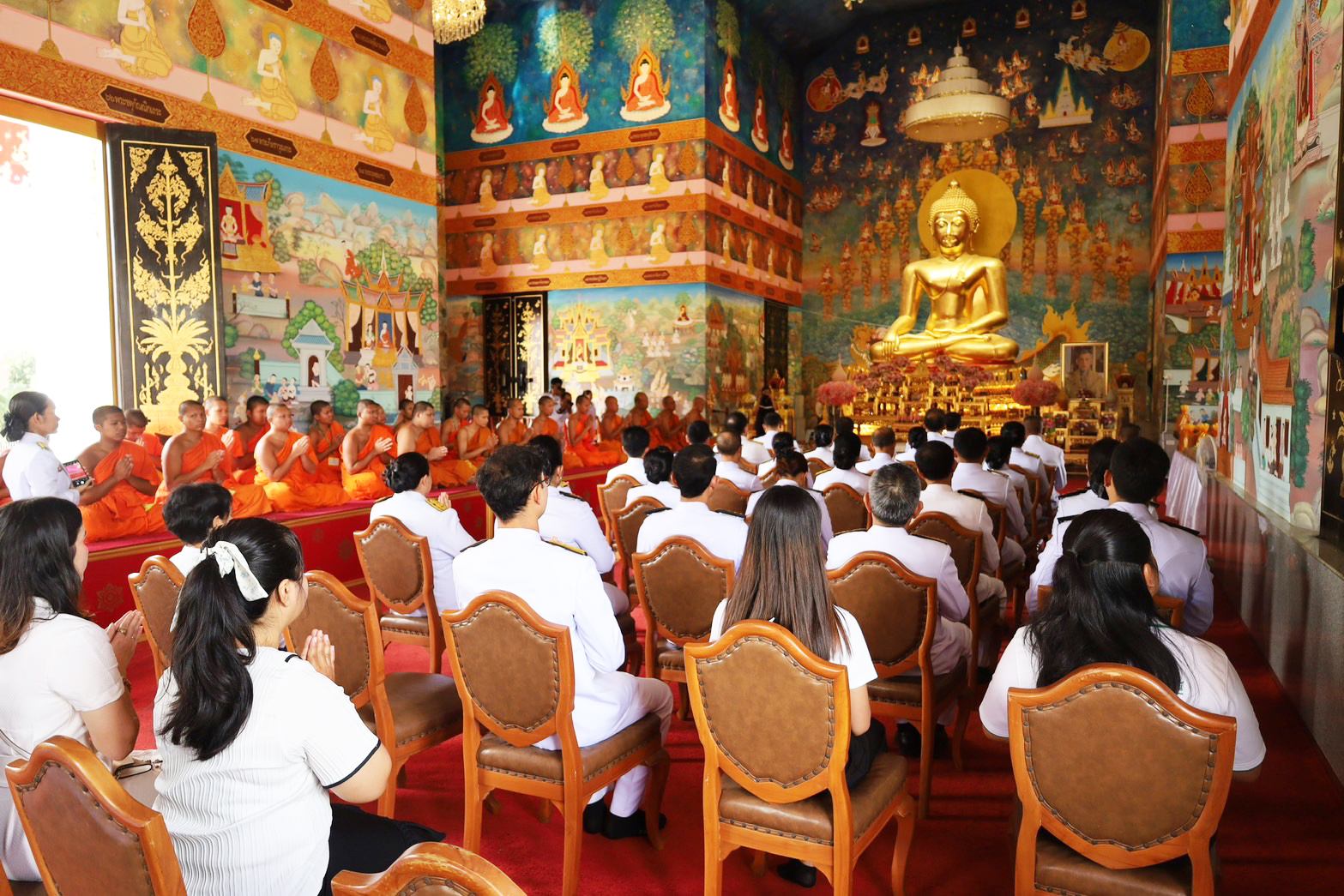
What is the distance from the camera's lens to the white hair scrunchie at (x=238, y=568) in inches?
66.9

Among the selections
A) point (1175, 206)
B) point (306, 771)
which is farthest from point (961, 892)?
point (1175, 206)

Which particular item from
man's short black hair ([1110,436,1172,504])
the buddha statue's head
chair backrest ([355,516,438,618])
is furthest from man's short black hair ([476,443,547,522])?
the buddha statue's head

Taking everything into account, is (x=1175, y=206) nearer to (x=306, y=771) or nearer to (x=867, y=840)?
(x=867, y=840)

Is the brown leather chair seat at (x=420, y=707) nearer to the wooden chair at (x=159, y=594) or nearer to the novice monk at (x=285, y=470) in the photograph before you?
the wooden chair at (x=159, y=594)

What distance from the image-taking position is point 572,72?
14.8m

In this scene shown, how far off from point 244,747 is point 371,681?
1.02m

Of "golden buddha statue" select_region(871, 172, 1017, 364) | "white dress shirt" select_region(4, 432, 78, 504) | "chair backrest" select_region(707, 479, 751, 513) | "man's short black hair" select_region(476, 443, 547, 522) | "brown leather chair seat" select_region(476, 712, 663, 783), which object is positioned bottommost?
"brown leather chair seat" select_region(476, 712, 663, 783)

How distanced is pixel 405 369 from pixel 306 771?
8.56m

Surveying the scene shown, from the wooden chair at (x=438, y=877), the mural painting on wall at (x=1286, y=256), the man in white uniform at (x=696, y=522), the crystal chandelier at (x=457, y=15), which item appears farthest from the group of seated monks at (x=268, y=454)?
the crystal chandelier at (x=457, y=15)

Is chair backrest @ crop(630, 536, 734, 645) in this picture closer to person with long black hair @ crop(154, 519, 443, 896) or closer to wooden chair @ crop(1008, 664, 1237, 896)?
wooden chair @ crop(1008, 664, 1237, 896)

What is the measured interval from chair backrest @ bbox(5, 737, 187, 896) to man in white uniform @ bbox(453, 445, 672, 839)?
1145 mm

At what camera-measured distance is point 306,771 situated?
1.72 metres

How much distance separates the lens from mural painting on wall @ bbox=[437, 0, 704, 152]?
1412 cm

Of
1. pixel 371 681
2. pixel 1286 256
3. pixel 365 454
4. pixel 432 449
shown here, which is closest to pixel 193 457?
pixel 365 454
